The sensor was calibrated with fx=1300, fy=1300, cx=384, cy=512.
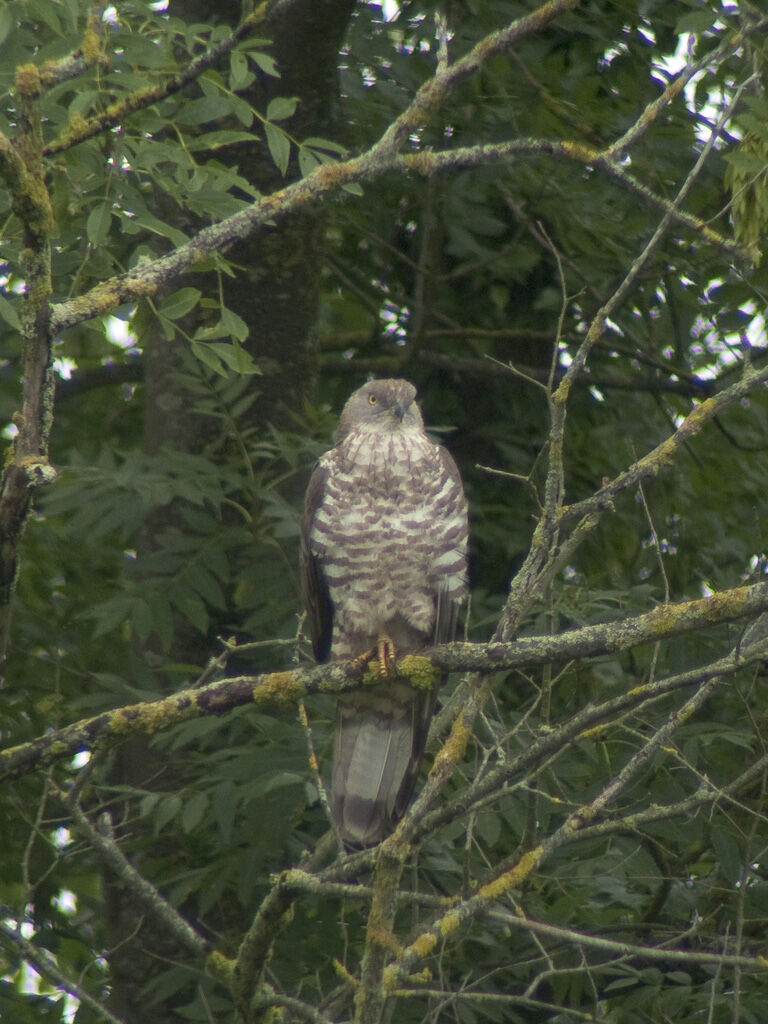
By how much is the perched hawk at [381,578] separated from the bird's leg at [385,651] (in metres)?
0.01

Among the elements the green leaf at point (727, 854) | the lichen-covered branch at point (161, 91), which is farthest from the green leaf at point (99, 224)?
the green leaf at point (727, 854)

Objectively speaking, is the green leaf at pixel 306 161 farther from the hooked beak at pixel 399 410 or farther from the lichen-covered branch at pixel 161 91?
the lichen-covered branch at pixel 161 91

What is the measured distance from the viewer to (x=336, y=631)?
3.60 m

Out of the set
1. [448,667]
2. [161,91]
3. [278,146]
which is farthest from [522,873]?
[278,146]

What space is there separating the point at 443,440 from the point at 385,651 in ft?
6.50

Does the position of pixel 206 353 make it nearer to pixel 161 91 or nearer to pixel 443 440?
pixel 161 91

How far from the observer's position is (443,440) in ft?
16.8

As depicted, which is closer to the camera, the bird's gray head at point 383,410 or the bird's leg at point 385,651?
the bird's leg at point 385,651

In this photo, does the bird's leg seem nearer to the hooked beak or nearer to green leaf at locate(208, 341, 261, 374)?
the hooked beak

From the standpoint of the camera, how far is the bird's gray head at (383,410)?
11.9 ft

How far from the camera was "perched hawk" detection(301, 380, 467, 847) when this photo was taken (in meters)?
3.45

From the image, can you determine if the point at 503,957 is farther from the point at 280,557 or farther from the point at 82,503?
the point at 82,503

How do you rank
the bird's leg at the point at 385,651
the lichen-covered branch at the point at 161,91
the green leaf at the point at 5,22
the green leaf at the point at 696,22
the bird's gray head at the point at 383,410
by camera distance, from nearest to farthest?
the lichen-covered branch at the point at 161,91 → the green leaf at the point at 5,22 → the bird's leg at the point at 385,651 → the green leaf at the point at 696,22 → the bird's gray head at the point at 383,410

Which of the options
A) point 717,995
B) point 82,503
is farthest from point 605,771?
point 82,503
